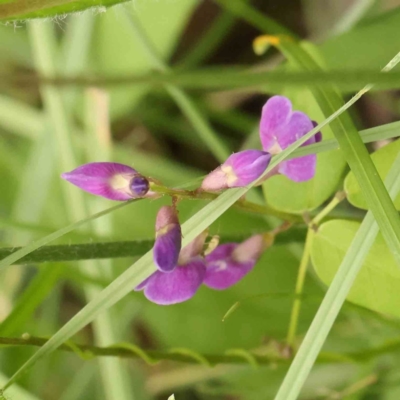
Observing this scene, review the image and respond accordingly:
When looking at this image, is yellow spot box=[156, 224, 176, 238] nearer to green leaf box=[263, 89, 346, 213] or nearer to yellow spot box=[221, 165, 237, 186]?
yellow spot box=[221, 165, 237, 186]

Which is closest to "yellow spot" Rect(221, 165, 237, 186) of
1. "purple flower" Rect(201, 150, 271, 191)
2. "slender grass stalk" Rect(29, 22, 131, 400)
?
"purple flower" Rect(201, 150, 271, 191)

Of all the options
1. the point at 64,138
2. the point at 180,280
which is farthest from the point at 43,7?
the point at 64,138

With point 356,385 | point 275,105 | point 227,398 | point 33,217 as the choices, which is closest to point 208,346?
point 227,398

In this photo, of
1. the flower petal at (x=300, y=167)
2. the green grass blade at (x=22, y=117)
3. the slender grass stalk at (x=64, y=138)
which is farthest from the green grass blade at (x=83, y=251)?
the green grass blade at (x=22, y=117)

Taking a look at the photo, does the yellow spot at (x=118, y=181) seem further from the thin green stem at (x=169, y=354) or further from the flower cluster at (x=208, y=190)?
the thin green stem at (x=169, y=354)

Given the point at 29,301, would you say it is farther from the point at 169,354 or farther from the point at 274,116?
the point at 274,116

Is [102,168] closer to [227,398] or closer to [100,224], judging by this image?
[100,224]

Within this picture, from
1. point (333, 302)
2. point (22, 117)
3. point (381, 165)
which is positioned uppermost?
point (22, 117)
